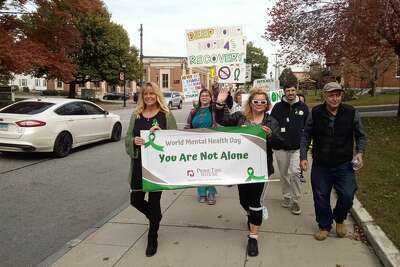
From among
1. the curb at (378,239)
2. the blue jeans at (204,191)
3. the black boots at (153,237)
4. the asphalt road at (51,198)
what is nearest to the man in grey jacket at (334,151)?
the curb at (378,239)

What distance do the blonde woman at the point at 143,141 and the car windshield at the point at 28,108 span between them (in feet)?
22.3

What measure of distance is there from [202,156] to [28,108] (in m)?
7.51

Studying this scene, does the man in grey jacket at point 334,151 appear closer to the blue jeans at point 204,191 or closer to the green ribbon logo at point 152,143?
the green ribbon logo at point 152,143

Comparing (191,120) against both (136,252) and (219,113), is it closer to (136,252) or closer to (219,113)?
(219,113)

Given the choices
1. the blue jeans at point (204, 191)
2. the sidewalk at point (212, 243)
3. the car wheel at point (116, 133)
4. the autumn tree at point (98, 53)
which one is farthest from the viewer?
the autumn tree at point (98, 53)

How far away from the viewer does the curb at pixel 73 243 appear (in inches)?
171

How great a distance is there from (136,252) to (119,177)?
408 cm

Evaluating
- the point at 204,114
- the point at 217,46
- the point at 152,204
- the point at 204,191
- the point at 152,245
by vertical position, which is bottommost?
the point at 152,245

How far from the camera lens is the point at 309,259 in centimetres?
431

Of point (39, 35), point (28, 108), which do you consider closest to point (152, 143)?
point (28, 108)

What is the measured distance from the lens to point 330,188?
15.9ft

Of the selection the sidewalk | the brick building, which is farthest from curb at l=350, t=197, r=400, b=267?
the brick building

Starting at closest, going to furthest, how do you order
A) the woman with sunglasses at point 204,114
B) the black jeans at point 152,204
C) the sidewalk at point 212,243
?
1. the sidewalk at point 212,243
2. the black jeans at point 152,204
3. the woman with sunglasses at point 204,114

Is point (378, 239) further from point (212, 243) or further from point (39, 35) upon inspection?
point (39, 35)
